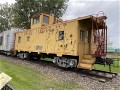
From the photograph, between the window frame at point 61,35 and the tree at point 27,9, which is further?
the tree at point 27,9

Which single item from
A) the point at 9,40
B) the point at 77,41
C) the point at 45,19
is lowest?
the point at 77,41

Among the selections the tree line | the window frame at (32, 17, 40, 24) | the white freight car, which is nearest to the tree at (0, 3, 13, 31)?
the tree line

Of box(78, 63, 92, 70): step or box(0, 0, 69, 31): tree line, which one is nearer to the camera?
box(78, 63, 92, 70): step

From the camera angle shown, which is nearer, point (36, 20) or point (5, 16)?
point (36, 20)

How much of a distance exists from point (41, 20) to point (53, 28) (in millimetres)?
3423

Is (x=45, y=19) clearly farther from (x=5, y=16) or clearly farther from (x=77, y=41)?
(x=5, y=16)

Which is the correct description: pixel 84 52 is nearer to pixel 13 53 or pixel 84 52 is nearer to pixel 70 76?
pixel 70 76

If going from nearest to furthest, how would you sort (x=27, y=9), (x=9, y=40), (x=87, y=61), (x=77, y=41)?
1. (x=87, y=61)
2. (x=77, y=41)
3. (x=9, y=40)
4. (x=27, y=9)

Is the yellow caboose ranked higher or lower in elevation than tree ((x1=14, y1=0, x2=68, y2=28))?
lower

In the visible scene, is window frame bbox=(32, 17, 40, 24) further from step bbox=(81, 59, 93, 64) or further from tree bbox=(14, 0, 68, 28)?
tree bbox=(14, 0, 68, 28)

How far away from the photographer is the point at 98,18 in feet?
46.6

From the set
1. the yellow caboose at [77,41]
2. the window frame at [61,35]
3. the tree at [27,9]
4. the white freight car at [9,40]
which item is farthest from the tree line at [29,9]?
the window frame at [61,35]

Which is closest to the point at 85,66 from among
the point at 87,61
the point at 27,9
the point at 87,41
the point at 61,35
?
the point at 87,61

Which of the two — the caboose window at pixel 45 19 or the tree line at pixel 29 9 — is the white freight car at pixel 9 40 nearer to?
the caboose window at pixel 45 19
